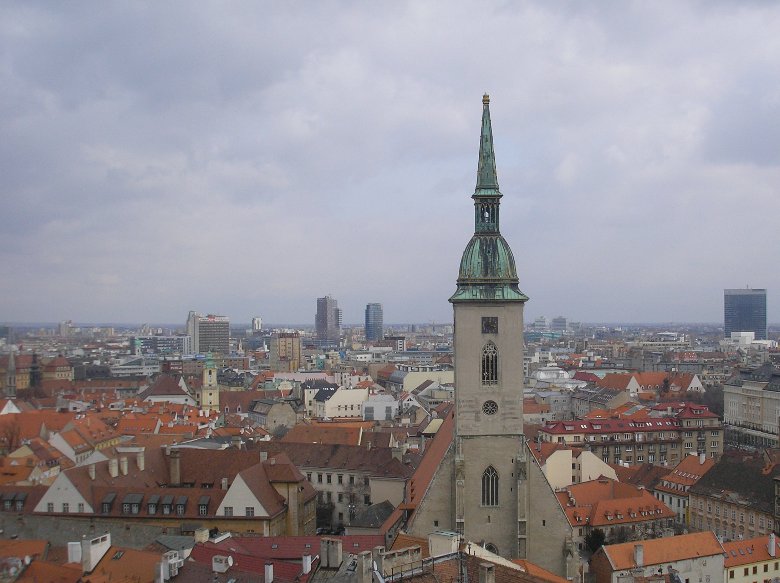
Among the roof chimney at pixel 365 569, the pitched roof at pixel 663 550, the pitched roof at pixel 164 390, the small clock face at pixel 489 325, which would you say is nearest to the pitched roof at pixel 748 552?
the pitched roof at pixel 663 550

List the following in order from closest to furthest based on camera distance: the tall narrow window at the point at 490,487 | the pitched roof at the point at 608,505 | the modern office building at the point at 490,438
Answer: the modern office building at the point at 490,438
the tall narrow window at the point at 490,487
the pitched roof at the point at 608,505

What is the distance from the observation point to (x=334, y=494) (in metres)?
85.2

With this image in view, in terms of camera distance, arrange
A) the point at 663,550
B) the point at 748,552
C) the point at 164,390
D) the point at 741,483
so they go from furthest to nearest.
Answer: the point at 164,390 < the point at 741,483 < the point at 748,552 < the point at 663,550

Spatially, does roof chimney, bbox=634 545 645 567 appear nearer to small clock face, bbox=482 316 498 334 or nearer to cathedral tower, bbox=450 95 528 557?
cathedral tower, bbox=450 95 528 557

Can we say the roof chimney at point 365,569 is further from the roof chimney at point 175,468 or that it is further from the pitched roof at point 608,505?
the pitched roof at point 608,505

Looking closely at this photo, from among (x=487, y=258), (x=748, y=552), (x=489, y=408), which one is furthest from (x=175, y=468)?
(x=748, y=552)

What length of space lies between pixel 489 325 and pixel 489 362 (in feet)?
6.96

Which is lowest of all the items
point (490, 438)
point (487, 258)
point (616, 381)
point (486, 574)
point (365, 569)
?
point (616, 381)

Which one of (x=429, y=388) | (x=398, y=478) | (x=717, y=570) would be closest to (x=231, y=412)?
(x=429, y=388)

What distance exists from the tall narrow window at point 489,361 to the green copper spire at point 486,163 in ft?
29.1

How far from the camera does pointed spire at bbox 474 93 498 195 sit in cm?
5269

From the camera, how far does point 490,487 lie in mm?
51438

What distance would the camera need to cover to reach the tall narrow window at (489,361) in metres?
51.9

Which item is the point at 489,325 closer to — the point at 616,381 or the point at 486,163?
the point at 486,163
